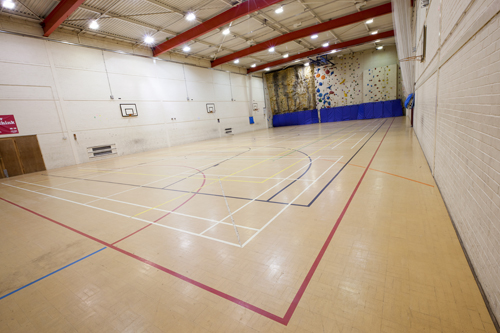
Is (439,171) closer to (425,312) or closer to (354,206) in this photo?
(354,206)

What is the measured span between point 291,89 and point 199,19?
52.4 ft

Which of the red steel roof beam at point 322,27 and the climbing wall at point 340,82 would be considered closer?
the red steel roof beam at point 322,27

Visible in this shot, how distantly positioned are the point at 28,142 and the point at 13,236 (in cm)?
1037

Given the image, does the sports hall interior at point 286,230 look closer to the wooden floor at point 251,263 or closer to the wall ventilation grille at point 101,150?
the wooden floor at point 251,263

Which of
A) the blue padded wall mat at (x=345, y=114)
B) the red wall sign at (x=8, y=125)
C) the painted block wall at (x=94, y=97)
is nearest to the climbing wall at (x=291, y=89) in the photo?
the blue padded wall mat at (x=345, y=114)

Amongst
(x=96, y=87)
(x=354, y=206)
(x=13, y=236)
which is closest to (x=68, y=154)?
(x=96, y=87)

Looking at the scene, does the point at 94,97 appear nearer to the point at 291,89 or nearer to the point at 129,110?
the point at 129,110

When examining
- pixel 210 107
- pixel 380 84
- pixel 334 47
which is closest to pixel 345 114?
pixel 380 84

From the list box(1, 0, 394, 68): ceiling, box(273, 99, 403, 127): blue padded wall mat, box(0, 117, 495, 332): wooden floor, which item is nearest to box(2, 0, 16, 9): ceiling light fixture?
box(1, 0, 394, 68): ceiling

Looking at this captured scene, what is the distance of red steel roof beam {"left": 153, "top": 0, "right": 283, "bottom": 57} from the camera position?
1091 centimetres

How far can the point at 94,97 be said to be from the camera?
44.0 feet

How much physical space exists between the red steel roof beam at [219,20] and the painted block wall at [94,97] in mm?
2847

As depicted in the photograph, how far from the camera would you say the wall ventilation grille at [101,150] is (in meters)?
13.5

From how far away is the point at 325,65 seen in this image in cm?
2412
